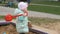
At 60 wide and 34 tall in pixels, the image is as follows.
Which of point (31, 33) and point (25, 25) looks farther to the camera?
point (31, 33)

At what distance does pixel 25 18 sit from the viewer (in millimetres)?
5738

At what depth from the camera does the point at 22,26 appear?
5738mm

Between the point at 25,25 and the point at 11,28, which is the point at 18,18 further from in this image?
the point at 11,28

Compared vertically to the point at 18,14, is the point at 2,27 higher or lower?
lower

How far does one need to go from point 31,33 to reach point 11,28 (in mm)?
893

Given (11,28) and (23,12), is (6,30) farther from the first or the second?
(23,12)

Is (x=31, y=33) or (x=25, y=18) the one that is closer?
(x=25, y=18)

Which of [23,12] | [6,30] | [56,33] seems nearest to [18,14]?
[23,12]

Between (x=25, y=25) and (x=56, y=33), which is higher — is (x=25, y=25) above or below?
above

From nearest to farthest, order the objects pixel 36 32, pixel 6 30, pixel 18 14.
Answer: pixel 18 14 → pixel 36 32 → pixel 6 30

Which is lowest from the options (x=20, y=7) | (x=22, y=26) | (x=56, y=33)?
(x=56, y=33)

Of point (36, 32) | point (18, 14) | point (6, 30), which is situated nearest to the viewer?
point (18, 14)

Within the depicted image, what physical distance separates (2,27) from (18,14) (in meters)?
3.00

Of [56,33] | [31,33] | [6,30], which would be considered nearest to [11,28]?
[6,30]
